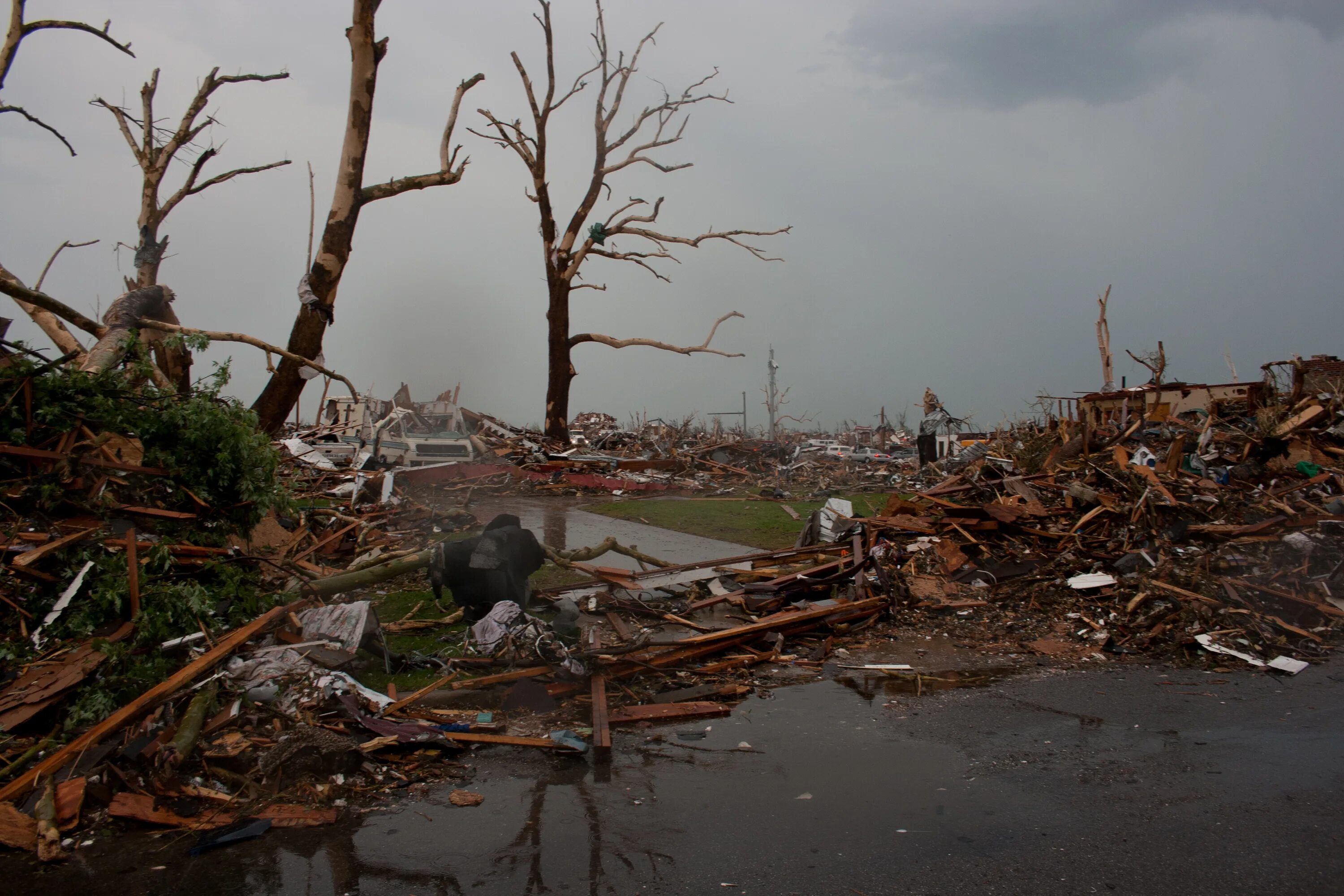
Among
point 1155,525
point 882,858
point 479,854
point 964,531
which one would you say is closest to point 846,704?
point 882,858

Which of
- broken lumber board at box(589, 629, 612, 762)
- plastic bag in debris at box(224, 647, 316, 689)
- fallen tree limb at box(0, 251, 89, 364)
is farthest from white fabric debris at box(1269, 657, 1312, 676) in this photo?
fallen tree limb at box(0, 251, 89, 364)

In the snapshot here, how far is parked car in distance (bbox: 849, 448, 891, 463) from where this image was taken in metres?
23.2

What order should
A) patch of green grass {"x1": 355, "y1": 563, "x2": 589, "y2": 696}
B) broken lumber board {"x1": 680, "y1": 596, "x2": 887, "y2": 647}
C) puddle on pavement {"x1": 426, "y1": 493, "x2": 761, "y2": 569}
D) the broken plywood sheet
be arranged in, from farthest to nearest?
puddle on pavement {"x1": 426, "y1": 493, "x2": 761, "y2": 569}
broken lumber board {"x1": 680, "y1": 596, "x2": 887, "y2": 647}
patch of green grass {"x1": 355, "y1": 563, "x2": 589, "y2": 696}
the broken plywood sheet

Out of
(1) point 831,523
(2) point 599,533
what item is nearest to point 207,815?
(1) point 831,523

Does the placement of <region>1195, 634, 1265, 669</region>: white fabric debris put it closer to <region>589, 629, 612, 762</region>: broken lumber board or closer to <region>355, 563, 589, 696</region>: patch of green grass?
<region>589, 629, 612, 762</region>: broken lumber board

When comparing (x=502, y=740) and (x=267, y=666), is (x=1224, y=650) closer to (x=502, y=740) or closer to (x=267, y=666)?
(x=502, y=740)

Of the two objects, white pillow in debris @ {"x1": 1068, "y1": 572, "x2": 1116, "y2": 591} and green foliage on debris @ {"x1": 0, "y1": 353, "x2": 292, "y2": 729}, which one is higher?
green foliage on debris @ {"x1": 0, "y1": 353, "x2": 292, "y2": 729}

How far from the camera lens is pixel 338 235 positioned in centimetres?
916

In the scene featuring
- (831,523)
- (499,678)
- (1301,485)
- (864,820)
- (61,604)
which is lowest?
(864,820)

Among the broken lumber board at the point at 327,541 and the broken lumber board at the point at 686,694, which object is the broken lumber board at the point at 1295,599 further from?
the broken lumber board at the point at 327,541

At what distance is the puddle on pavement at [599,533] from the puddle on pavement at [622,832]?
4.42 m

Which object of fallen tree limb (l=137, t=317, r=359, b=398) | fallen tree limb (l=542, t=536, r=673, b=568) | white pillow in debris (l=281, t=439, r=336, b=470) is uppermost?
fallen tree limb (l=137, t=317, r=359, b=398)

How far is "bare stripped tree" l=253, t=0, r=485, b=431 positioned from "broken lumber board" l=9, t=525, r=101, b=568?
3.99 metres

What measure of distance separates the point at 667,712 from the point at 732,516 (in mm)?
8585
